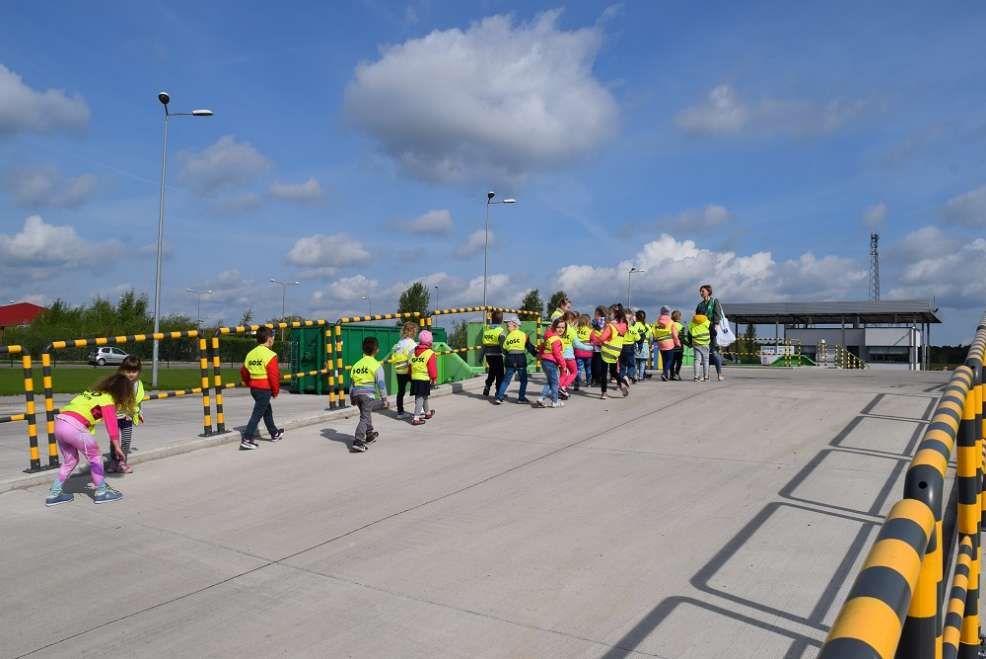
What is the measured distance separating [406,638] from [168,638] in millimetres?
1394

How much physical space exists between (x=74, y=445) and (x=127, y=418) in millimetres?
1275

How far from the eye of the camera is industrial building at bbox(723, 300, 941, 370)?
53531mm

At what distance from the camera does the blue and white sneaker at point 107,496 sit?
22.3 feet

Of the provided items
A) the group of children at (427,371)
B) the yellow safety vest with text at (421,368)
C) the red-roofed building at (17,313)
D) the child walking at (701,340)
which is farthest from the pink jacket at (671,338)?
the red-roofed building at (17,313)

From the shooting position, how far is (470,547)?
538 cm

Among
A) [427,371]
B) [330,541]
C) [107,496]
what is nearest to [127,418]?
[107,496]

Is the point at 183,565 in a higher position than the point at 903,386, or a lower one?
lower

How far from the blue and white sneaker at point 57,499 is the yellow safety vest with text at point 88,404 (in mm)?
693

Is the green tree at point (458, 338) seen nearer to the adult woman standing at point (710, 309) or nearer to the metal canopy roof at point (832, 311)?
the adult woman standing at point (710, 309)

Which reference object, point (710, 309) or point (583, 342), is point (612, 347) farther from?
point (710, 309)

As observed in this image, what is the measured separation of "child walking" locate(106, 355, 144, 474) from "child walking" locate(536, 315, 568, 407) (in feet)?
19.5

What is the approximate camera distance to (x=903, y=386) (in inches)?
508

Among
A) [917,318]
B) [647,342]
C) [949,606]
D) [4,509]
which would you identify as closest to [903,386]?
[647,342]

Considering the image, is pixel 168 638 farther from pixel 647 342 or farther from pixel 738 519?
pixel 647 342
